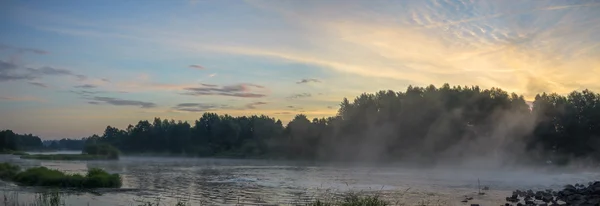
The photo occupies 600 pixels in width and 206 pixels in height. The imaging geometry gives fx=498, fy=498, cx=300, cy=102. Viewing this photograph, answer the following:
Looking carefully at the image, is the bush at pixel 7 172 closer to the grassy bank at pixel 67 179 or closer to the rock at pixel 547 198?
the grassy bank at pixel 67 179

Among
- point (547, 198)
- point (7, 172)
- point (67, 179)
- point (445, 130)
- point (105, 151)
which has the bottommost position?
point (547, 198)

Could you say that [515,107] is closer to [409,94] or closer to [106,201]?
[409,94]

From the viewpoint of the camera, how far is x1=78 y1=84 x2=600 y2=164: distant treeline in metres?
86.9

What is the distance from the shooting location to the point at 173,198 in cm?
3362

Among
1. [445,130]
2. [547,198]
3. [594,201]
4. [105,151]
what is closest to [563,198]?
[547,198]

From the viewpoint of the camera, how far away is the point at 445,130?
98.8m

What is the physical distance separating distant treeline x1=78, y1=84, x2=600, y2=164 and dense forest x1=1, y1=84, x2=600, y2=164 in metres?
0.15

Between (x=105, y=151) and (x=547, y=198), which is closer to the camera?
(x=547, y=198)

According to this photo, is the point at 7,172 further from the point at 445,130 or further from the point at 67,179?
the point at 445,130

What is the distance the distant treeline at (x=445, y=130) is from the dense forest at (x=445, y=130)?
0.15 m

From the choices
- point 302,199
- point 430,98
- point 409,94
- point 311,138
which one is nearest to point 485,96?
point 430,98

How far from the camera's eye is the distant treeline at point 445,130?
8694cm

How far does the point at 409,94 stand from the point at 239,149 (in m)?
67.6

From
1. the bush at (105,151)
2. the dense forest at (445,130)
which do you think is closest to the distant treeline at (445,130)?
the dense forest at (445,130)
